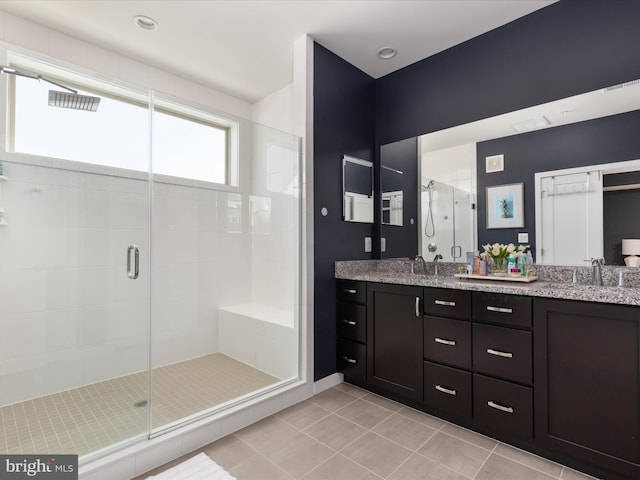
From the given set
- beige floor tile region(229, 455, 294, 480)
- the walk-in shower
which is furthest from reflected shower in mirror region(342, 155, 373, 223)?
beige floor tile region(229, 455, 294, 480)

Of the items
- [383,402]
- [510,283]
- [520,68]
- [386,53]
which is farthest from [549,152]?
[383,402]

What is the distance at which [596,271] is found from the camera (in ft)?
6.42

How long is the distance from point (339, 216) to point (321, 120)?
806 mm

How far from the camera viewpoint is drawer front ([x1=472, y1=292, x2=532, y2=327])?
5.74 ft

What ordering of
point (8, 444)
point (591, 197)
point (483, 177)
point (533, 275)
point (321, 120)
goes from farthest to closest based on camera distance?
point (321, 120) → point (483, 177) → point (533, 275) → point (591, 197) → point (8, 444)

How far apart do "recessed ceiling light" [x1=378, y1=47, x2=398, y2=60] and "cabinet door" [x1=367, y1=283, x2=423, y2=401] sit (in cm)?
196

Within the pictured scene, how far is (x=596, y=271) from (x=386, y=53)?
225 centimetres

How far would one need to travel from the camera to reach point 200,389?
225cm

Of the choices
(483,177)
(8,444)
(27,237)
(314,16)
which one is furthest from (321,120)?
(8,444)

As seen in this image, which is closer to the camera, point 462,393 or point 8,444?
point 8,444

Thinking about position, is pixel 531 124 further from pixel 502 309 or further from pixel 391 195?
pixel 502 309

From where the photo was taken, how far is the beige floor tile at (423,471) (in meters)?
1.59

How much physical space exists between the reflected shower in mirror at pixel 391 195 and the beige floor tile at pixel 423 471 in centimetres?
186

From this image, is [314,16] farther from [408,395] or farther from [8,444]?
[8,444]
